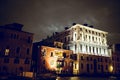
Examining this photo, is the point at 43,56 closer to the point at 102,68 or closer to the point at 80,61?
the point at 80,61

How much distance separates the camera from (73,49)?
5681cm

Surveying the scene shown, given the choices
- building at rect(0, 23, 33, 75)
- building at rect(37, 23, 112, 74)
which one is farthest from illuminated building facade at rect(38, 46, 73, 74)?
building at rect(0, 23, 33, 75)

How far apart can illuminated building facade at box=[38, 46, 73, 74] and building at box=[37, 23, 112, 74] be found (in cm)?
399

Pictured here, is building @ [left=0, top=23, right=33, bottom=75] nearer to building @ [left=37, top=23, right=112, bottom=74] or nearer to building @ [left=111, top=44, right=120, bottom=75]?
building @ [left=37, top=23, right=112, bottom=74]

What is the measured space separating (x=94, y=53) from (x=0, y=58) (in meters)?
38.9

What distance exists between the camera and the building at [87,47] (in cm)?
5531

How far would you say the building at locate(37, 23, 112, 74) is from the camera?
55.3 m

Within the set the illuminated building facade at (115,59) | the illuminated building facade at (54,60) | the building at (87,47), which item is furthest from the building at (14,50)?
the illuminated building facade at (115,59)

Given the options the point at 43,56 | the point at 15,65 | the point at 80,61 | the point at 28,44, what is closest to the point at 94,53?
the point at 80,61

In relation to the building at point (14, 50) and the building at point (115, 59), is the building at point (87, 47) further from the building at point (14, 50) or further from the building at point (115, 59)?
the building at point (14, 50)

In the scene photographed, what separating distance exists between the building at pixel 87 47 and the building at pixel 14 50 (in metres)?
16.5

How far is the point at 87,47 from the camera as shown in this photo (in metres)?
59.0

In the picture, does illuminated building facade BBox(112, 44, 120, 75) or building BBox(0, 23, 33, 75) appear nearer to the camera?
building BBox(0, 23, 33, 75)

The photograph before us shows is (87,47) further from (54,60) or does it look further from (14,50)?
(14,50)
